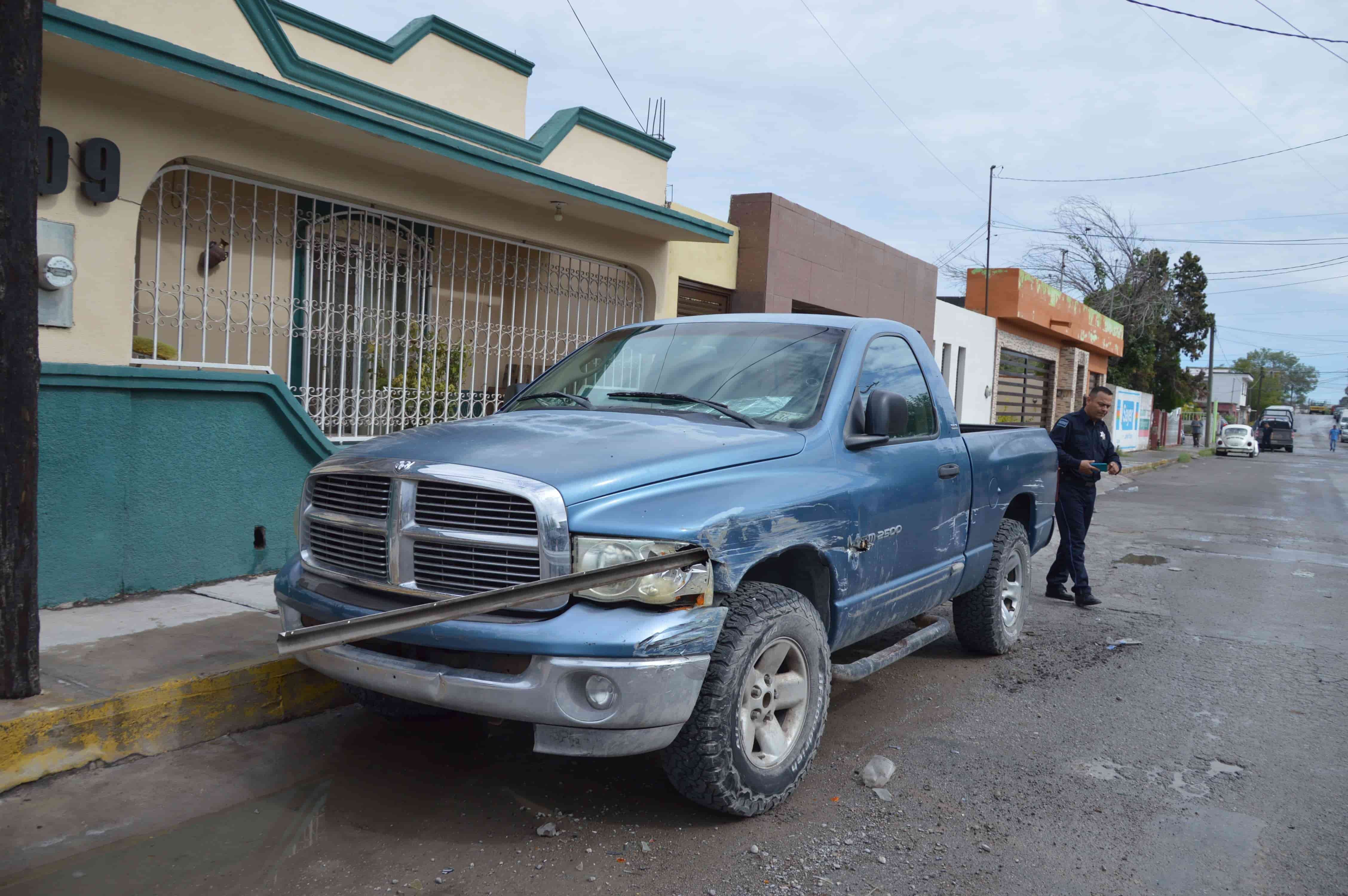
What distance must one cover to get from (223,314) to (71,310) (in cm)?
143

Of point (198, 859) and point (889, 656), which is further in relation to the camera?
point (889, 656)

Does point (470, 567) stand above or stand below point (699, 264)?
below

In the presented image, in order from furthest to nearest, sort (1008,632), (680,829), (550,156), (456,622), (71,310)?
(550,156) → (1008,632) → (71,310) → (680,829) → (456,622)

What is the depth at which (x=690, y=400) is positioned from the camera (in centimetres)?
439

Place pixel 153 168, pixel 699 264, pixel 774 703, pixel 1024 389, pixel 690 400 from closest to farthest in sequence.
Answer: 1. pixel 774 703
2. pixel 690 400
3. pixel 153 168
4. pixel 699 264
5. pixel 1024 389

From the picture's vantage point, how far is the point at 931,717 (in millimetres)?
4953

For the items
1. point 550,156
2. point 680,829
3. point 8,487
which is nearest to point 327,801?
point 680,829

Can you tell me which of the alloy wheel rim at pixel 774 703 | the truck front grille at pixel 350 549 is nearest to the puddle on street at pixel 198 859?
the truck front grille at pixel 350 549

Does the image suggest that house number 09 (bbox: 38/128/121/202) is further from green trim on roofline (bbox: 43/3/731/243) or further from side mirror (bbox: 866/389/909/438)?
side mirror (bbox: 866/389/909/438)

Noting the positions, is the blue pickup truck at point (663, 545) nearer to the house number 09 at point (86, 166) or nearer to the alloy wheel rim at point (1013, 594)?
the alloy wheel rim at point (1013, 594)

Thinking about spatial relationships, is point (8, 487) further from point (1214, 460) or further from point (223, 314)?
point (1214, 460)

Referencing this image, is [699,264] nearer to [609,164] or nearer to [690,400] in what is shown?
[609,164]

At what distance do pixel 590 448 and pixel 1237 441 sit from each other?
49.0 metres

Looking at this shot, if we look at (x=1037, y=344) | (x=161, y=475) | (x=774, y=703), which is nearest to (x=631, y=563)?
(x=774, y=703)
